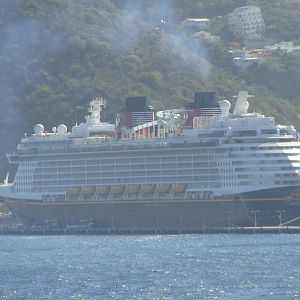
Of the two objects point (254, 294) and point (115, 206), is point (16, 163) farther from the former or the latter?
point (254, 294)

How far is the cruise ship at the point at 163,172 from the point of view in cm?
14712

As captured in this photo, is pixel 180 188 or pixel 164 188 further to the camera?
pixel 164 188

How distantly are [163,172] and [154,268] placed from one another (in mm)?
42844

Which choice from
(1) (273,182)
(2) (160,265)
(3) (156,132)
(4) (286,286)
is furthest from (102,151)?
(4) (286,286)

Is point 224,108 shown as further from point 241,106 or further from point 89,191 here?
point 89,191

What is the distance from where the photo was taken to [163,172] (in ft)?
506

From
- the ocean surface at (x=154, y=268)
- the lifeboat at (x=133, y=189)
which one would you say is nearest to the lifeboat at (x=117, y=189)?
the lifeboat at (x=133, y=189)

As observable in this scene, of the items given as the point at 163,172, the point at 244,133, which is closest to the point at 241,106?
the point at 244,133

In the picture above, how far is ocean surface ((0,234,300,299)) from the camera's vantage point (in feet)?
326

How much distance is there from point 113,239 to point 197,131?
1493 centimetres

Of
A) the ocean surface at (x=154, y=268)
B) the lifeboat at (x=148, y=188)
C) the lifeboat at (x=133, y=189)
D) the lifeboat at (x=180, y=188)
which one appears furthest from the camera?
the lifeboat at (x=133, y=189)

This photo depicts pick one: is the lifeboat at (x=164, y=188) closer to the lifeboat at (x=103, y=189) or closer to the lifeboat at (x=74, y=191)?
the lifeboat at (x=103, y=189)

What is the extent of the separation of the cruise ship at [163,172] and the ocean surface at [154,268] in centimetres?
645

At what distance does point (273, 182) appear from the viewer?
147000mm
